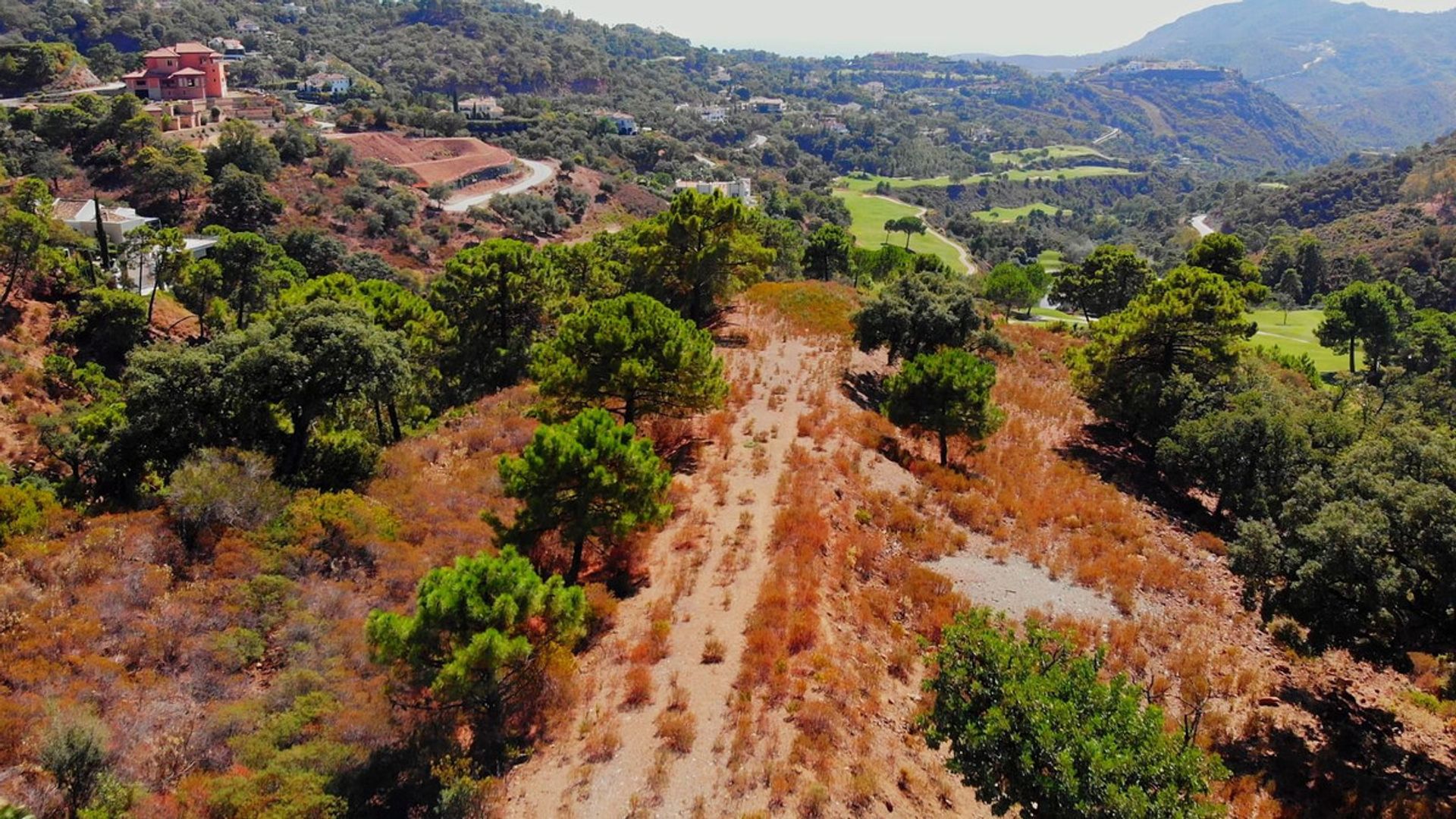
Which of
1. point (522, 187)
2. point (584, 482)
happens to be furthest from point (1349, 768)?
point (522, 187)

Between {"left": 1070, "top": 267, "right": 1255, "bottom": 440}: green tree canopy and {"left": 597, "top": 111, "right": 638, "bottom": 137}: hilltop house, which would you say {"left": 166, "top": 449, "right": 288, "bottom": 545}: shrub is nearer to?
{"left": 1070, "top": 267, "right": 1255, "bottom": 440}: green tree canopy

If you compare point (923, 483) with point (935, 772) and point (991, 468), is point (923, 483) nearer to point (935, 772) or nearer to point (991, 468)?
point (991, 468)

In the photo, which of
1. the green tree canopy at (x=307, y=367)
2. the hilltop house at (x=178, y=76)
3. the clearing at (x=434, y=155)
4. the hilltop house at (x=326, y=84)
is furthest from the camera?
the hilltop house at (x=326, y=84)

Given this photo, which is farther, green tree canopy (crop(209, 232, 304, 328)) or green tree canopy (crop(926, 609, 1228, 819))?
green tree canopy (crop(209, 232, 304, 328))

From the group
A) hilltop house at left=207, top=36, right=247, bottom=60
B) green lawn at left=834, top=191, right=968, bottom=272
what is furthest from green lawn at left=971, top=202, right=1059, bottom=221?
hilltop house at left=207, top=36, right=247, bottom=60

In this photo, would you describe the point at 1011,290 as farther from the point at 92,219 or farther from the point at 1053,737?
the point at 92,219

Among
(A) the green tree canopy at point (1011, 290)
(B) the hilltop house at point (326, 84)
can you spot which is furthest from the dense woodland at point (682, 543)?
(B) the hilltop house at point (326, 84)

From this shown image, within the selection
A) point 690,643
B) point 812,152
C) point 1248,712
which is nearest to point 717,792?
point 690,643

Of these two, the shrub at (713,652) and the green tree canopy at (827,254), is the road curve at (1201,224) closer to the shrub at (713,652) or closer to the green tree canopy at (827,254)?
the green tree canopy at (827,254)
